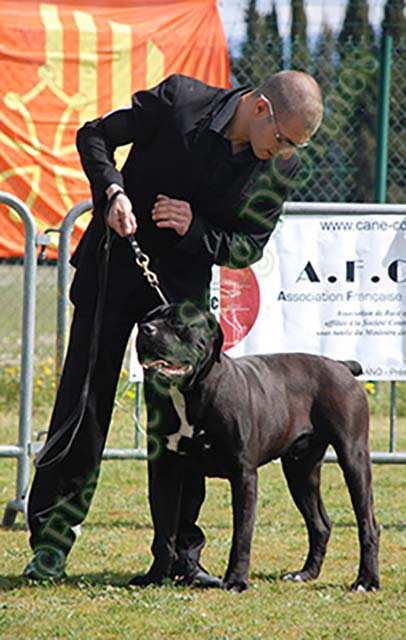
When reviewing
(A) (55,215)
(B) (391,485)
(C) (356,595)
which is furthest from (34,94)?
(C) (356,595)

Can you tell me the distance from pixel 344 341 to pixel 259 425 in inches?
75.5

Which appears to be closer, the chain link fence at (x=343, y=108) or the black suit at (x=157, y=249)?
the black suit at (x=157, y=249)

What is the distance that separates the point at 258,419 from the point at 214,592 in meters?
0.66

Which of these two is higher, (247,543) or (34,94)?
(34,94)

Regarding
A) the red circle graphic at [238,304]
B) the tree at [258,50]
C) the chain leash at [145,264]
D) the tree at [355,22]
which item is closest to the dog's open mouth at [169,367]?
the chain leash at [145,264]

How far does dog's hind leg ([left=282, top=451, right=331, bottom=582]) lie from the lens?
4945mm

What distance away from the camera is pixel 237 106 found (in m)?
4.36

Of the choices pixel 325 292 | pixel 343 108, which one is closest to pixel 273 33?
pixel 343 108

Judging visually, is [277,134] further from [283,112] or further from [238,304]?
[238,304]

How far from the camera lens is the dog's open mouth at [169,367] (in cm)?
424

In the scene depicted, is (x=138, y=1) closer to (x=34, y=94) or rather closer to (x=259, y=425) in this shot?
(x=34, y=94)

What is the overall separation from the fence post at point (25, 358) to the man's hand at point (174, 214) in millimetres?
1714

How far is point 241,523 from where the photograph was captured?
14.6ft

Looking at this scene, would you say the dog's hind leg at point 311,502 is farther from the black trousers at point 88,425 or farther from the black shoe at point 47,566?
the black shoe at point 47,566
